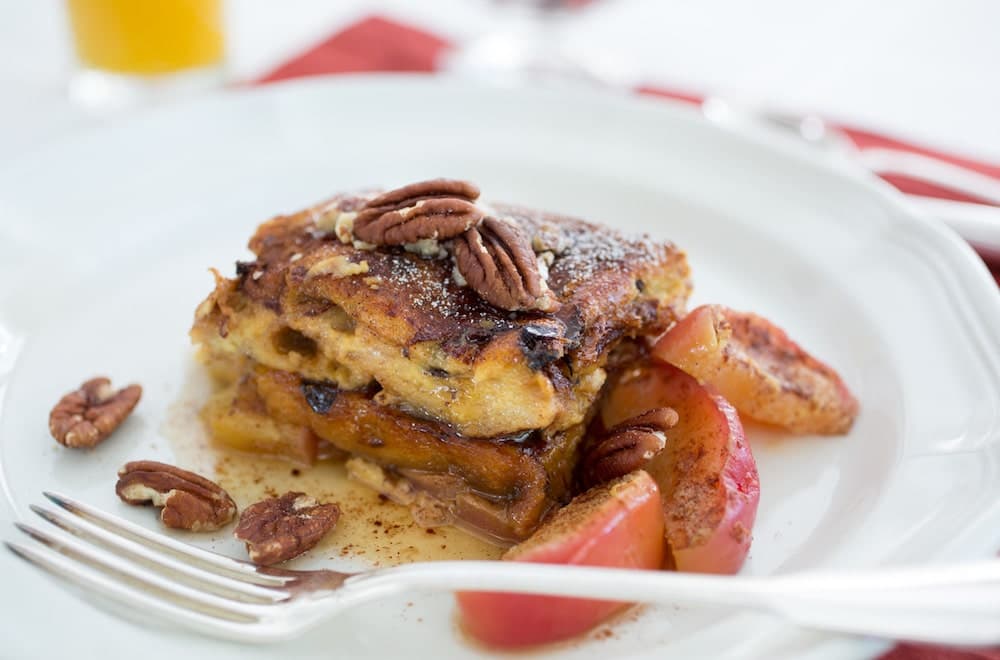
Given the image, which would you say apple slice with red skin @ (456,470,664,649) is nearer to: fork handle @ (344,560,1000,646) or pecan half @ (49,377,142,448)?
fork handle @ (344,560,1000,646)

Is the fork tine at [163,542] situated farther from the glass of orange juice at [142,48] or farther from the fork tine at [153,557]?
the glass of orange juice at [142,48]

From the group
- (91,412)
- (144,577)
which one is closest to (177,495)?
(144,577)

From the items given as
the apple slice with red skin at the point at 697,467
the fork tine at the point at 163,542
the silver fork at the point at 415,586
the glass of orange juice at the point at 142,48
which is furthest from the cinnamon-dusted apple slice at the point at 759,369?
the glass of orange juice at the point at 142,48

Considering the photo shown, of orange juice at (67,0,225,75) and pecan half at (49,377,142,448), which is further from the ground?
orange juice at (67,0,225,75)

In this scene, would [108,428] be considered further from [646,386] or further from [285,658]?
[646,386]

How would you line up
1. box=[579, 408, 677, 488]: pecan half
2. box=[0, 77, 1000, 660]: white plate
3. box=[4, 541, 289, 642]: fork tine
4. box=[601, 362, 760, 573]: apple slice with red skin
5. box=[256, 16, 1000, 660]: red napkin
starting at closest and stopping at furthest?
box=[4, 541, 289, 642]: fork tine < box=[0, 77, 1000, 660]: white plate < box=[601, 362, 760, 573]: apple slice with red skin < box=[579, 408, 677, 488]: pecan half < box=[256, 16, 1000, 660]: red napkin

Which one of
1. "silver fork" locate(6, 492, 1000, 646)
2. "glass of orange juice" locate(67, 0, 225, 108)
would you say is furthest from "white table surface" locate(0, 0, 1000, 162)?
"silver fork" locate(6, 492, 1000, 646)

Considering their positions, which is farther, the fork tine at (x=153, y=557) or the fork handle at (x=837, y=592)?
the fork tine at (x=153, y=557)
